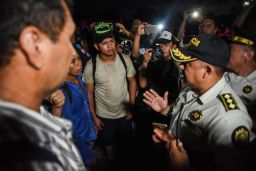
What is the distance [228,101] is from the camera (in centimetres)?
226

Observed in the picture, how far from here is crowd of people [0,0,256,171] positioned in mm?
1032

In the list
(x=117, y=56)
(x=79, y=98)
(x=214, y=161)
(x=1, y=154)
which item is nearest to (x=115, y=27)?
(x=117, y=56)

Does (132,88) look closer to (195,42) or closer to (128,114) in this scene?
(128,114)

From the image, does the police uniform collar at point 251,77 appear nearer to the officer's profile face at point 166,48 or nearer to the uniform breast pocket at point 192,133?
the uniform breast pocket at point 192,133

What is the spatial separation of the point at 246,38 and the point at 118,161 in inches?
122

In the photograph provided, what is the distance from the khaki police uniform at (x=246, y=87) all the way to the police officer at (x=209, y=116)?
102 centimetres

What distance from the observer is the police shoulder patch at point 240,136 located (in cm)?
203

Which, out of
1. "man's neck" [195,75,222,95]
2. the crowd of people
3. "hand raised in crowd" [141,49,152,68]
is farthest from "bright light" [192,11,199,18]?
"man's neck" [195,75,222,95]

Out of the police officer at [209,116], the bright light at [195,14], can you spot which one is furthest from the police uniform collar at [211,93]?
the bright light at [195,14]

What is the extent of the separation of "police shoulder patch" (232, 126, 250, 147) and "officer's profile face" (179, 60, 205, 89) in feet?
2.23

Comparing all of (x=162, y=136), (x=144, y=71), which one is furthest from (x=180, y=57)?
(x=144, y=71)

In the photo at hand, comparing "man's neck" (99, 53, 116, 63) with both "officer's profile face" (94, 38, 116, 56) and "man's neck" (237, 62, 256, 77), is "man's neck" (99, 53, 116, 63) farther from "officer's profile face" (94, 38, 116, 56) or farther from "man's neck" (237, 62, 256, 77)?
"man's neck" (237, 62, 256, 77)

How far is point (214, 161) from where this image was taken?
222 cm

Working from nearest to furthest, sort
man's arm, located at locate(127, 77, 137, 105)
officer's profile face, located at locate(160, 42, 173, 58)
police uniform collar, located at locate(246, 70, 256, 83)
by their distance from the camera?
police uniform collar, located at locate(246, 70, 256, 83) < man's arm, located at locate(127, 77, 137, 105) < officer's profile face, located at locate(160, 42, 173, 58)
